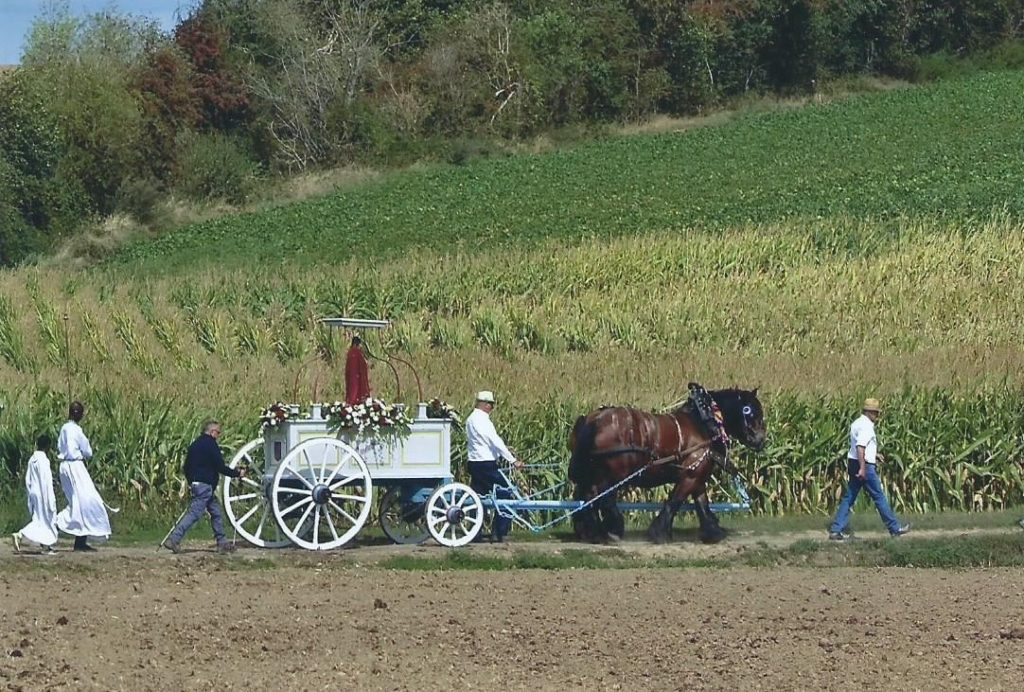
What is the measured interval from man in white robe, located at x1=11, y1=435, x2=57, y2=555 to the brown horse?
5.48 meters

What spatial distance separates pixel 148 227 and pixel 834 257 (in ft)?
88.3

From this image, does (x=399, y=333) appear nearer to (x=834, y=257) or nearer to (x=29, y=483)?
(x=834, y=257)

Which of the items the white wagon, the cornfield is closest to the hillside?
the cornfield

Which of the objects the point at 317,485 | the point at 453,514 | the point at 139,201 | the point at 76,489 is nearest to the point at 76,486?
the point at 76,489

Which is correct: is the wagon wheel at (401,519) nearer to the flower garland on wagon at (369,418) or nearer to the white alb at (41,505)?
the flower garland on wagon at (369,418)

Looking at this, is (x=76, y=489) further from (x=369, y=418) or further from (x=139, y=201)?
(x=139, y=201)

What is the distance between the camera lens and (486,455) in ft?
59.0

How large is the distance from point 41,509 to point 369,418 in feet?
11.5

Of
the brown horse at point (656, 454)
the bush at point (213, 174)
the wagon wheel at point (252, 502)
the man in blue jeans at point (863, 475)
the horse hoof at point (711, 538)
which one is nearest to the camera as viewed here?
the wagon wheel at point (252, 502)

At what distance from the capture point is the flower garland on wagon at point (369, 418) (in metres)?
17.0

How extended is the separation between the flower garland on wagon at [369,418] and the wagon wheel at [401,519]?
1117mm

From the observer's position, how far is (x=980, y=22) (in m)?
77.2

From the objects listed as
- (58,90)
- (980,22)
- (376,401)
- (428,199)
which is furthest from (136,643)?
(980,22)

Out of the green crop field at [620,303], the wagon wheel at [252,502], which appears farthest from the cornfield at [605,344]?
the wagon wheel at [252,502]
